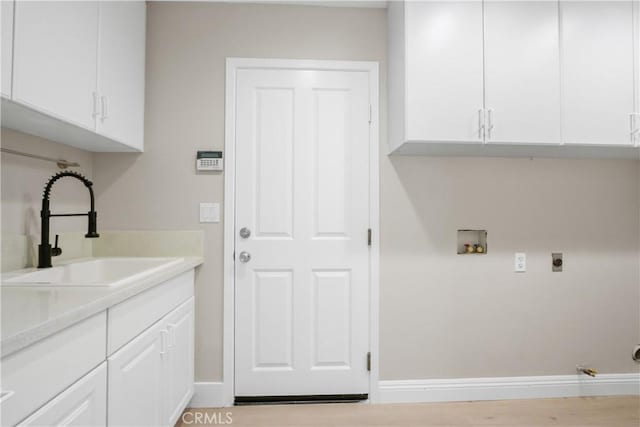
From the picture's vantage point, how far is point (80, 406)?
3.07 feet

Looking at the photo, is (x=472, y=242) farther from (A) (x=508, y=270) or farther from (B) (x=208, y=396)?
(B) (x=208, y=396)

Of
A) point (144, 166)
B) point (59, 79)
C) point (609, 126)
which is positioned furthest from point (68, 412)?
point (609, 126)

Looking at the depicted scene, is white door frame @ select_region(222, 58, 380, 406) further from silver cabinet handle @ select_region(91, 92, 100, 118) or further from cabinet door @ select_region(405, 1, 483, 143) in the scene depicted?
silver cabinet handle @ select_region(91, 92, 100, 118)

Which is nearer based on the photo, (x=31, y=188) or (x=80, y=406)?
(x=80, y=406)

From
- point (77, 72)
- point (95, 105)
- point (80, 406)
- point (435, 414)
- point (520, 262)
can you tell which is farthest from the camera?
point (520, 262)

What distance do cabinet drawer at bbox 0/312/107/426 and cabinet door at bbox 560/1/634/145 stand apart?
2.33 m

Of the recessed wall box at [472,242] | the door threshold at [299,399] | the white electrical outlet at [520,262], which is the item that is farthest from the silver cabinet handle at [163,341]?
the white electrical outlet at [520,262]

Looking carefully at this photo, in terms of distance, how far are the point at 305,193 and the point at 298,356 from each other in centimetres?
100

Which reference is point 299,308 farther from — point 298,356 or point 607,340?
point 607,340

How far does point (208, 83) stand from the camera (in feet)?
6.76

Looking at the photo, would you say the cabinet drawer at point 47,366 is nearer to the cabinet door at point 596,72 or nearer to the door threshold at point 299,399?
the door threshold at point 299,399

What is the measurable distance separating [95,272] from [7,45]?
114 centimetres

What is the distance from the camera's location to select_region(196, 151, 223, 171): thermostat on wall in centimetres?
204

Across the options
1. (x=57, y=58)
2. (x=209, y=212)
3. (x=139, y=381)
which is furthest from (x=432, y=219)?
(x=57, y=58)
